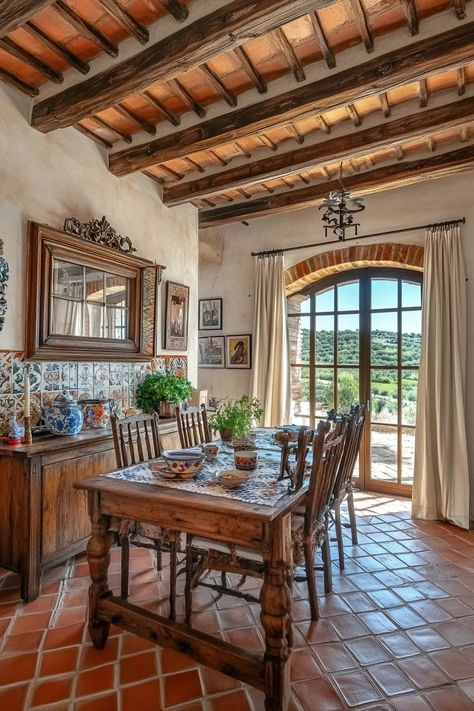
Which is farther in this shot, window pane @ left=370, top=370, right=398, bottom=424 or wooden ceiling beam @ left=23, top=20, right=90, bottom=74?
window pane @ left=370, top=370, right=398, bottom=424

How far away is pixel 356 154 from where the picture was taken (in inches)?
121

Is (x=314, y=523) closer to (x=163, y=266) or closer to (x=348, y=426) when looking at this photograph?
(x=348, y=426)

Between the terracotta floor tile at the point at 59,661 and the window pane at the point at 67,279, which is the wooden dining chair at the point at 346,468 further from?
the window pane at the point at 67,279

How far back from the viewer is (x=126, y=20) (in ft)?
6.81

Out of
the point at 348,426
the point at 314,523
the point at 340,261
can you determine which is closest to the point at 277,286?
the point at 340,261

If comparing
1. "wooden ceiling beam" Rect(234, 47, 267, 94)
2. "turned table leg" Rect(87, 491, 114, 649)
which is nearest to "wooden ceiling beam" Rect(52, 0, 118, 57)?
"wooden ceiling beam" Rect(234, 47, 267, 94)

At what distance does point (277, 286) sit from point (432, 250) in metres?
1.57

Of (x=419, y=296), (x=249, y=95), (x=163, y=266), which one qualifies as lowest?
(x=419, y=296)

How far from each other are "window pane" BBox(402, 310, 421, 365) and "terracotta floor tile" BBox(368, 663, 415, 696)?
2.77m

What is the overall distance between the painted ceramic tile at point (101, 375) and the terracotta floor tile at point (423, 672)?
258cm

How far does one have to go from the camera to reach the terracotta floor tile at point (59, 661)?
5.61ft

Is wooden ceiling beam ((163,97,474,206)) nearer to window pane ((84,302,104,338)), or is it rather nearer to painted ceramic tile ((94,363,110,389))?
window pane ((84,302,104,338))

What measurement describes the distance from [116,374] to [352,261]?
8.40 ft

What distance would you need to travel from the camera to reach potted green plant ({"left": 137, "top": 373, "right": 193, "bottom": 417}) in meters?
3.49
